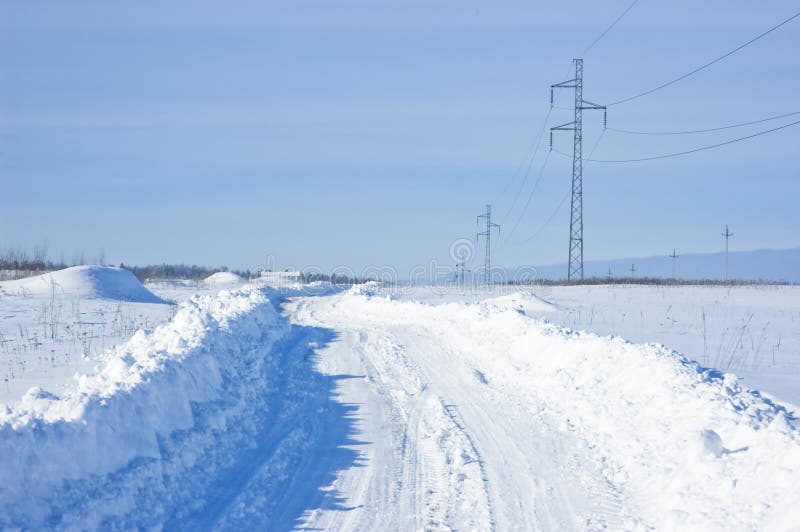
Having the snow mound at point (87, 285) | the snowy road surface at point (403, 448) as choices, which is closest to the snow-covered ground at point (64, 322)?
the snow mound at point (87, 285)

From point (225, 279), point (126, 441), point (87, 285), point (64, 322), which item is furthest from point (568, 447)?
point (225, 279)

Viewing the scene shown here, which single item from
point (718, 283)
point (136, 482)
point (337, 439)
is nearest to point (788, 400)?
point (337, 439)

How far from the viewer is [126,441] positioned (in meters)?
7.16

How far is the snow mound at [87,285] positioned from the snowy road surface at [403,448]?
66.4 ft

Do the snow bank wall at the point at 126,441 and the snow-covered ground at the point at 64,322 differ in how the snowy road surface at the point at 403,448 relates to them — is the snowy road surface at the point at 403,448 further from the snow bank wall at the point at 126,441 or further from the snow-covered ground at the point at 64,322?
the snow-covered ground at the point at 64,322

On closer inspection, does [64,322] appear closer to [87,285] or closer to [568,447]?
[87,285]

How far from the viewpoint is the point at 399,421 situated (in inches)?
409

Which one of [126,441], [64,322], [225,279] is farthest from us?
[225,279]

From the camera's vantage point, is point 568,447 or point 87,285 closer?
point 568,447

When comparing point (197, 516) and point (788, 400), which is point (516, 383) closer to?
point (788, 400)

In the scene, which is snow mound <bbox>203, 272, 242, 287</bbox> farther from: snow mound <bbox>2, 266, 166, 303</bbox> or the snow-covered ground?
snow mound <bbox>2, 266, 166, 303</bbox>

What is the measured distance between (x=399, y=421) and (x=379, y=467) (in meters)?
2.25

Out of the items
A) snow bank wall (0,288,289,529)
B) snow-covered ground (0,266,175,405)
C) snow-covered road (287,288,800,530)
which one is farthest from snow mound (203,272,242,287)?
snow bank wall (0,288,289,529)

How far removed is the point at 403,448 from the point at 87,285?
2789cm
